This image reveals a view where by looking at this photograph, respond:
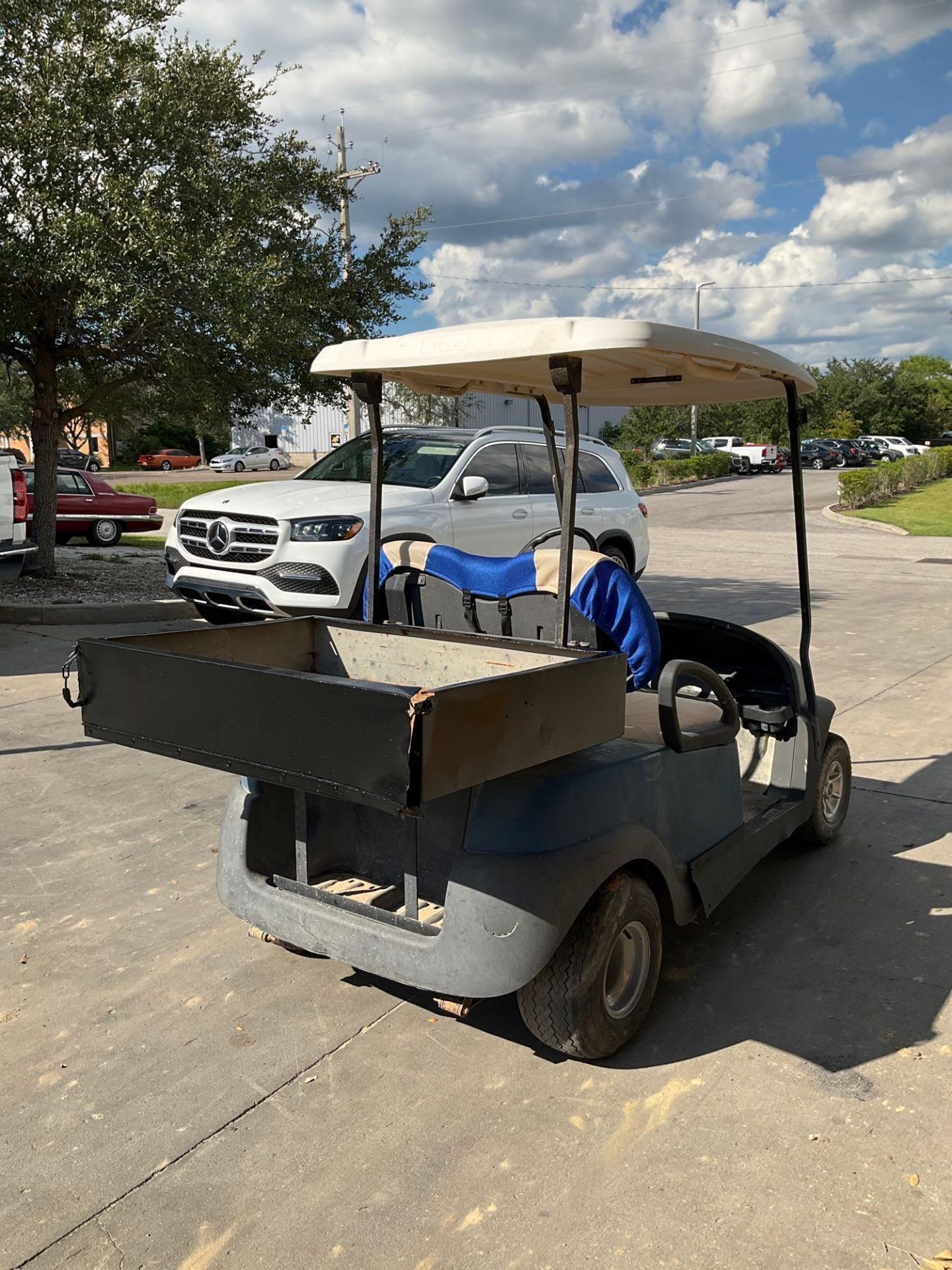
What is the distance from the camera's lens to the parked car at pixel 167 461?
5859cm

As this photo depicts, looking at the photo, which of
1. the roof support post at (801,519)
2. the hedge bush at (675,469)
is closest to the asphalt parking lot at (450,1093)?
the roof support post at (801,519)

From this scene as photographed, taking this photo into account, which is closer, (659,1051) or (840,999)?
(659,1051)

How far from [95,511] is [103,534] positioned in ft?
1.44

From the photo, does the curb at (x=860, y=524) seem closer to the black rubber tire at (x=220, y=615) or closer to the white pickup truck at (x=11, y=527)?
the black rubber tire at (x=220, y=615)

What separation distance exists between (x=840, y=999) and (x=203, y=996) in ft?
6.72

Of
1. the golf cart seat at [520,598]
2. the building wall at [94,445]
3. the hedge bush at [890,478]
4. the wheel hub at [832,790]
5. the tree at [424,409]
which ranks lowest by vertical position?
the wheel hub at [832,790]

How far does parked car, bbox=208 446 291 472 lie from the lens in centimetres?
5456

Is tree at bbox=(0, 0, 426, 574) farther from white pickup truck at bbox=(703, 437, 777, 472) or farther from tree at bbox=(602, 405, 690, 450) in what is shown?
tree at bbox=(602, 405, 690, 450)

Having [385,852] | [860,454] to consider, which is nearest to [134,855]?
[385,852]

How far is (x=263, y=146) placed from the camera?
40.2 ft

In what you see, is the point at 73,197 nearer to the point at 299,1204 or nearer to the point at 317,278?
the point at 317,278

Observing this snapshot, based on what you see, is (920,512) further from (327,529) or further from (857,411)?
(857,411)

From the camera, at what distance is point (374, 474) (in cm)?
443

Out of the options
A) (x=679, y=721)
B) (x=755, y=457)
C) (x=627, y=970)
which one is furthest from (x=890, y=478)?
(x=627, y=970)
